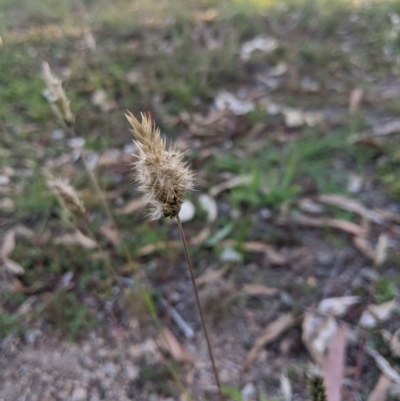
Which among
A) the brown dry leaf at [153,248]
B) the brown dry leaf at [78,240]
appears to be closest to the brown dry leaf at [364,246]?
the brown dry leaf at [153,248]

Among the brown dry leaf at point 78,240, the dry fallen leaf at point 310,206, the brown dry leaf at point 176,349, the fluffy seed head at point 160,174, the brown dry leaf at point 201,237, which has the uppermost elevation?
the fluffy seed head at point 160,174

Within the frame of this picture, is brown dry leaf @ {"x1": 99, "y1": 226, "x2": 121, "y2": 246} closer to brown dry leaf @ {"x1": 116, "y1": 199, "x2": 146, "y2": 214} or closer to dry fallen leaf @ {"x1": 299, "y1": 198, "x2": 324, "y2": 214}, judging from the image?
brown dry leaf @ {"x1": 116, "y1": 199, "x2": 146, "y2": 214}

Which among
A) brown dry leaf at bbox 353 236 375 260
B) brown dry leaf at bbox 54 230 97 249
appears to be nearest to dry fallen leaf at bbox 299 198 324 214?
brown dry leaf at bbox 353 236 375 260

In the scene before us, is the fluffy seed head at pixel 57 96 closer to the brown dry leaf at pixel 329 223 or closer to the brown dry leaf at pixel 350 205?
the brown dry leaf at pixel 329 223

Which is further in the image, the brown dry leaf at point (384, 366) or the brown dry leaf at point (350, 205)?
the brown dry leaf at point (350, 205)

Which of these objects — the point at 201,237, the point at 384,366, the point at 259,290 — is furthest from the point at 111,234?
the point at 384,366

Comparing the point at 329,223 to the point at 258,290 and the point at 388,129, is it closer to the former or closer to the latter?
the point at 258,290
